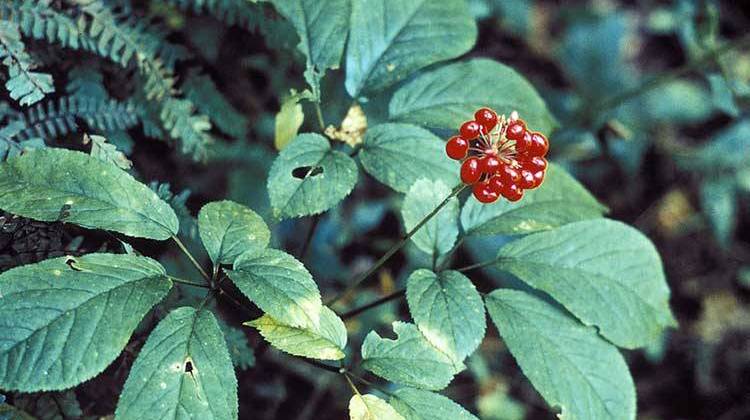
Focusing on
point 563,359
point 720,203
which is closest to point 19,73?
point 563,359

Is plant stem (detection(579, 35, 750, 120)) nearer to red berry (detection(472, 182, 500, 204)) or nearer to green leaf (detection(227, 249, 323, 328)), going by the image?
red berry (detection(472, 182, 500, 204))

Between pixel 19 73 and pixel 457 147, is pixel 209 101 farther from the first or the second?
pixel 457 147

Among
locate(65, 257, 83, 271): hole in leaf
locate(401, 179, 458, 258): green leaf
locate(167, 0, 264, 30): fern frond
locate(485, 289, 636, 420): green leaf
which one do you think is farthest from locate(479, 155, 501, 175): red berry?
locate(167, 0, 264, 30): fern frond

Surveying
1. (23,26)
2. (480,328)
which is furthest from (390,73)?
(23,26)

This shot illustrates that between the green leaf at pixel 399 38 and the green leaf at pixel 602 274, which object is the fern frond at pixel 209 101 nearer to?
the green leaf at pixel 399 38

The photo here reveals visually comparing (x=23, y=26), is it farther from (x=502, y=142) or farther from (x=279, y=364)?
(x=279, y=364)

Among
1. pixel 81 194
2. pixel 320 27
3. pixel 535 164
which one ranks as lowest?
pixel 81 194
